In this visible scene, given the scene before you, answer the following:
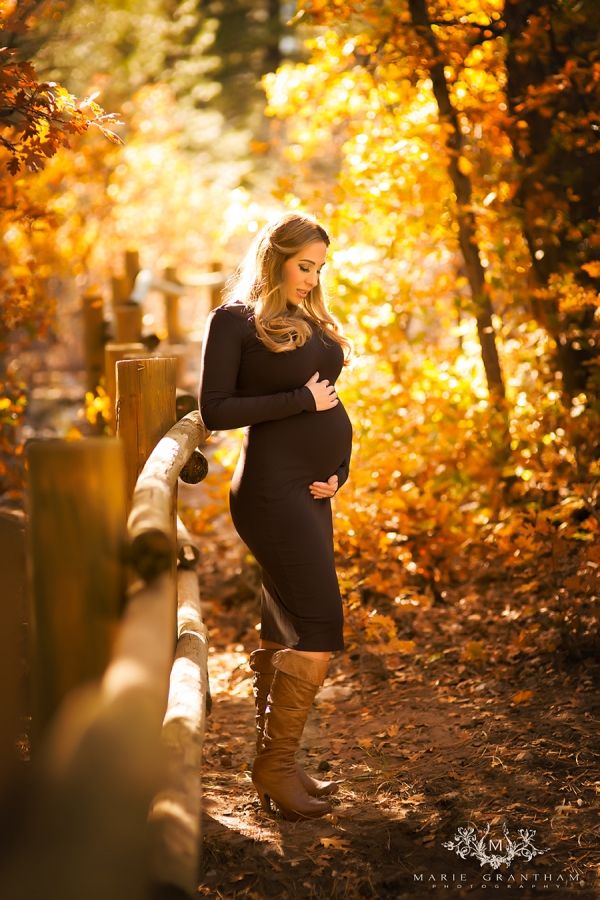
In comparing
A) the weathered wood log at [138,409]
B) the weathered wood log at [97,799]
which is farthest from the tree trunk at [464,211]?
the weathered wood log at [97,799]

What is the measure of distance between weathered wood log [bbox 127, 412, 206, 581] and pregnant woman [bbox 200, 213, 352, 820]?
39 cm

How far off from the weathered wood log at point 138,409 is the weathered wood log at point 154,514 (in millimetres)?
225

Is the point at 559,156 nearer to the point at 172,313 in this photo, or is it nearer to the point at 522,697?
the point at 522,697

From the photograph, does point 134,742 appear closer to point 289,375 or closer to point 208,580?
point 289,375

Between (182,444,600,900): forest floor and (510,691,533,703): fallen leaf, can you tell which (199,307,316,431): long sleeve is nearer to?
(182,444,600,900): forest floor

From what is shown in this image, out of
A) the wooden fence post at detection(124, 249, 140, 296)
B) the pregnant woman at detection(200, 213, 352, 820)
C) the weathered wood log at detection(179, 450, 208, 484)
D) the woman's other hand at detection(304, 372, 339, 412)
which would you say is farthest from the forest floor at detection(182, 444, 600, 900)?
the wooden fence post at detection(124, 249, 140, 296)

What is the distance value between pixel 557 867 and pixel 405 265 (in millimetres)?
5489

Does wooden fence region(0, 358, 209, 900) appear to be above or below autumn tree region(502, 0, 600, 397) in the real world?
below

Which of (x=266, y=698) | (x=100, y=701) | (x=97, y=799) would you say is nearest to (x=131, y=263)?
(x=266, y=698)

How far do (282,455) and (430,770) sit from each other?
153cm

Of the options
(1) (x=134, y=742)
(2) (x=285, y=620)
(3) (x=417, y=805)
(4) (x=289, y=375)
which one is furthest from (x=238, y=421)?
(1) (x=134, y=742)

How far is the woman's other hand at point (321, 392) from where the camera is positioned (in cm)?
354

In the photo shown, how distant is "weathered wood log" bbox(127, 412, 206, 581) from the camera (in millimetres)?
2107

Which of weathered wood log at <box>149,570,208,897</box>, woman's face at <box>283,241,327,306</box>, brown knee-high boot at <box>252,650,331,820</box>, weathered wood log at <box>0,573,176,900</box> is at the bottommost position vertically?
brown knee-high boot at <box>252,650,331,820</box>
